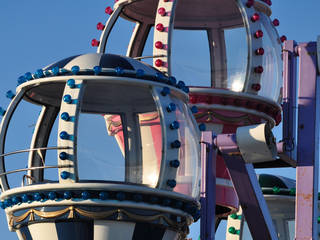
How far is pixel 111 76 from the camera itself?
16.4 metres

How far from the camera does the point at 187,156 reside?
17.0m

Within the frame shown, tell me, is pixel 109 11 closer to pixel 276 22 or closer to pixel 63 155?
pixel 276 22

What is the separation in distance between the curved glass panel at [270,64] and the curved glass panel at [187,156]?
5.09 meters

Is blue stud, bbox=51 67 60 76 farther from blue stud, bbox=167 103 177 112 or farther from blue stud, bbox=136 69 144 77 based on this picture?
blue stud, bbox=167 103 177 112

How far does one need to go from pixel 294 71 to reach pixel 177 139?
440 centimetres

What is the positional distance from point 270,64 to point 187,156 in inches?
240

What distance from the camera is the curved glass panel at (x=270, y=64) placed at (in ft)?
73.6

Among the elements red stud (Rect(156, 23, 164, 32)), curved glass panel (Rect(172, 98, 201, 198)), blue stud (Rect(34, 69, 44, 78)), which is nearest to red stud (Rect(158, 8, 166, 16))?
red stud (Rect(156, 23, 164, 32))

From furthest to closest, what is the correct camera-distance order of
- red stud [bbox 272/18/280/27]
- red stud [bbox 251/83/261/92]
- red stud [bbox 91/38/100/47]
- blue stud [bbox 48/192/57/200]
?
red stud [bbox 272/18/280/27] < red stud [bbox 91/38/100/47] < red stud [bbox 251/83/261/92] < blue stud [bbox 48/192/57/200]

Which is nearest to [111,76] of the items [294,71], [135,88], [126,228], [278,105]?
[135,88]

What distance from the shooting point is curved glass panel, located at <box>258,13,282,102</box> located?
22.4 meters

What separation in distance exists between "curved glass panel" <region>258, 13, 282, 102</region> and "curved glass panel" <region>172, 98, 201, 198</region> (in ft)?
16.7

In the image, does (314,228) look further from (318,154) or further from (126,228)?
(126,228)

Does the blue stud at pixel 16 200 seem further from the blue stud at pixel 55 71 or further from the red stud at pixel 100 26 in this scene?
the red stud at pixel 100 26
